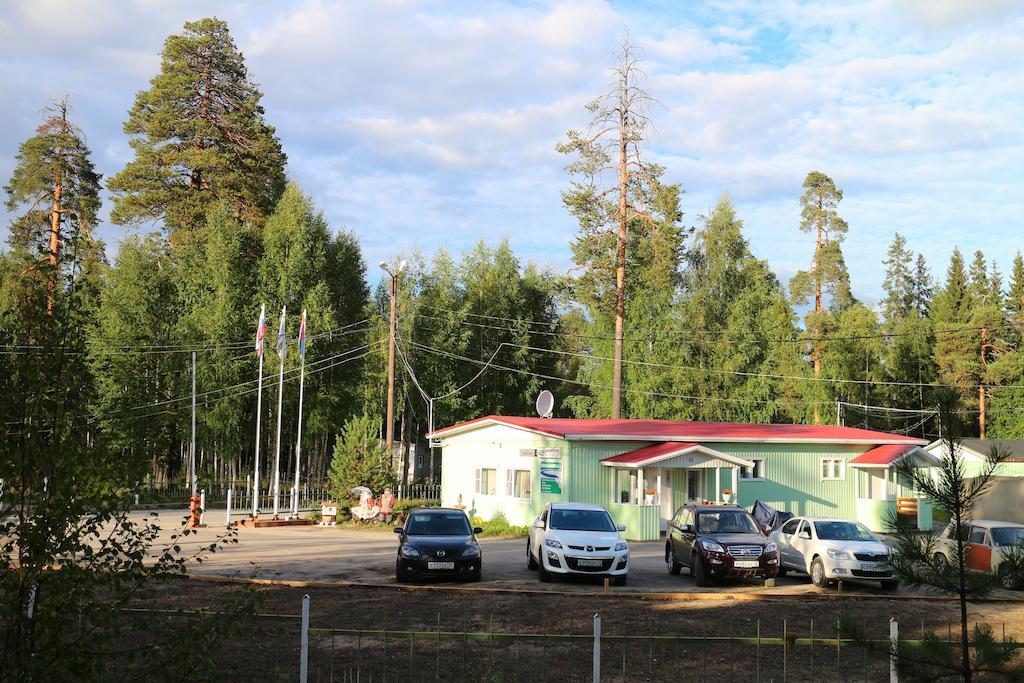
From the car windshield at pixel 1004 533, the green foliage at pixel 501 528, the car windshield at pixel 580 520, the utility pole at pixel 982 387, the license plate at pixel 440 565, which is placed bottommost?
the green foliage at pixel 501 528

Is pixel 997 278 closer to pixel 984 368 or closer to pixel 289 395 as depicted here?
pixel 984 368

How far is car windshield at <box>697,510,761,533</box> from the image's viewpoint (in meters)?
19.7

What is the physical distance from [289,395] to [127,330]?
8498mm

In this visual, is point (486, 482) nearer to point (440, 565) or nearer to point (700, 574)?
point (440, 565)

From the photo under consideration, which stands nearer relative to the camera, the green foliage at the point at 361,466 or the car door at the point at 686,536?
the car door at the point at 686,536

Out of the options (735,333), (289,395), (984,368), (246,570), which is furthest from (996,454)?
(984,368)

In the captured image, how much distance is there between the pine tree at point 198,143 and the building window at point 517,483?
27.2 metres

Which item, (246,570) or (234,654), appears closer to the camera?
(234,654)

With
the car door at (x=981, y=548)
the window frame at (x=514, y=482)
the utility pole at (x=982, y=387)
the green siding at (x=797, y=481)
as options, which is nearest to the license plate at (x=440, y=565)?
the car door at (x=981, y=548)

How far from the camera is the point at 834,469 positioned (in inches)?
1368

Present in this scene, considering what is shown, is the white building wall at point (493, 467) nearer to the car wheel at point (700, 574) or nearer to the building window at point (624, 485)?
the building window at point (624, 485)

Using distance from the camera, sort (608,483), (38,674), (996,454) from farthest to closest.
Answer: (608,483)
(996,454)
(38,674)

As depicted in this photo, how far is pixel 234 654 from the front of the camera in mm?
11562

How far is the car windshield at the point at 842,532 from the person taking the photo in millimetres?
19266
